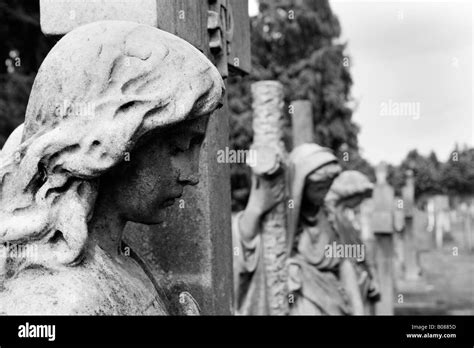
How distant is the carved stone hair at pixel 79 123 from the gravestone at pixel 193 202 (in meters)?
0.65

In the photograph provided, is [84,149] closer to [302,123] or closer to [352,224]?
[302,123]

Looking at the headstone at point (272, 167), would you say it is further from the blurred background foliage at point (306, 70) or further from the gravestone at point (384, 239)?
the blurred background foliage at point (306, 70)

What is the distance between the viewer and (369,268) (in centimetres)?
1084

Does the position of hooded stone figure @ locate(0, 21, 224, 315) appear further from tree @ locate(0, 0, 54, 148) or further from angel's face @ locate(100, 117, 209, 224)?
tree @ locate(0, 0, 54, 148)

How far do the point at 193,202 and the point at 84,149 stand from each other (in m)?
1.13

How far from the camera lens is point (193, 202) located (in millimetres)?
3312

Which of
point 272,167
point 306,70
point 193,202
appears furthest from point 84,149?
point 306,70

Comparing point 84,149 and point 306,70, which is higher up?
point 306,70

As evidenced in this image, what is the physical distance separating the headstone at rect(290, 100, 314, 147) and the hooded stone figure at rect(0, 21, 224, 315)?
776 cm

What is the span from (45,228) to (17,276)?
0.15m

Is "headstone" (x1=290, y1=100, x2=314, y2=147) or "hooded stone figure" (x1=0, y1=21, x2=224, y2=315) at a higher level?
"headstone" (x1=290, y1=100, x2=314, y2=147)

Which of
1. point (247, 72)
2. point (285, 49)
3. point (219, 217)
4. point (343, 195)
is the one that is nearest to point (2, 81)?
point (343, 195)

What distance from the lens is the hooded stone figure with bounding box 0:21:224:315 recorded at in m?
2.22

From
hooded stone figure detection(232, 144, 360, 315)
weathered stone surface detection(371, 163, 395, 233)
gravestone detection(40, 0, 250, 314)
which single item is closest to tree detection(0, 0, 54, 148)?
weathered stone surface detection(371, 163, 395, 233)
